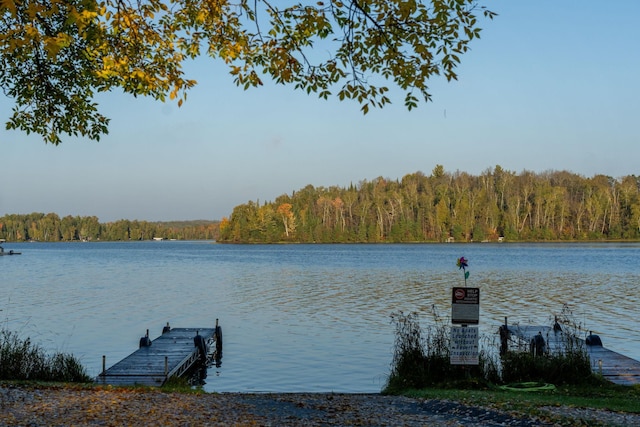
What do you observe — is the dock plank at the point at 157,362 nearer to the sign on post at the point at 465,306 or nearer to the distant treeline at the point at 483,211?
the sign on post at the point at 465,306

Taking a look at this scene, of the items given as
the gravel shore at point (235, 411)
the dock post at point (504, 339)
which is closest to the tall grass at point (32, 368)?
the gravel shore at point (235, 411)

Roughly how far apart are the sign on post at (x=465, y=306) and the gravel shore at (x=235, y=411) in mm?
2927

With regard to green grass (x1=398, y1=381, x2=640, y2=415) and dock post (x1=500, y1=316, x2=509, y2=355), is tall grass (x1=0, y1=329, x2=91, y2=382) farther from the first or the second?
dock post (x1=500, y1=316, x2=509, y2=355)

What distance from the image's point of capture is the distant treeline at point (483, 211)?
166 meters

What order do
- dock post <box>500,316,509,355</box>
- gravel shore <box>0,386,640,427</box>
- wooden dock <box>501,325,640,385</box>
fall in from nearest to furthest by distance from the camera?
gravel shore <box>0,386,640,427</box> → wooden dock <box>501,325,640,385</box> → dock post <box>500,316,509,355</box>

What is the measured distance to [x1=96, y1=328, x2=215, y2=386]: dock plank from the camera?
16.4 meters

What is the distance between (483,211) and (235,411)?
168 meters

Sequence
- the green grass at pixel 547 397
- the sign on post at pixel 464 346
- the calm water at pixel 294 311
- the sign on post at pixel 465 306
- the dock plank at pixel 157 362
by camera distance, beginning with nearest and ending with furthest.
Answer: the green grass at pixel 547 397, the sign on post at pixel 464 346, the sign on post at pixel 465 306, the dock plank at pixel 157 362, the calm water at pixel 294 311

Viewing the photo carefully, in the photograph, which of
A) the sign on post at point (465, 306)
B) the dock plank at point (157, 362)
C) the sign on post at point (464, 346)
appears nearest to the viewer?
the sign on post at point (464, 346)

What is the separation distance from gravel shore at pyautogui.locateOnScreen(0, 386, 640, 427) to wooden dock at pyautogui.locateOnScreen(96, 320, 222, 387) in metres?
3.24

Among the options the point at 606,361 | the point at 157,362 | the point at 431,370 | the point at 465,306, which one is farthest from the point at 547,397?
the point at 157,362

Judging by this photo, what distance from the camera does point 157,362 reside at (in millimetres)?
18656

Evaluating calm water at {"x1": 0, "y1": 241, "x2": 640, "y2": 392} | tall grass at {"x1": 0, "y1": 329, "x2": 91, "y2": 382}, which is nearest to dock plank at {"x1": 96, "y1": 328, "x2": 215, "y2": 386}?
tall grass at {"x1": 0, "y1": 329, "x2": 91, "y2": 382}

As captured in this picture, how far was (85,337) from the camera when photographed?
27422 mm
